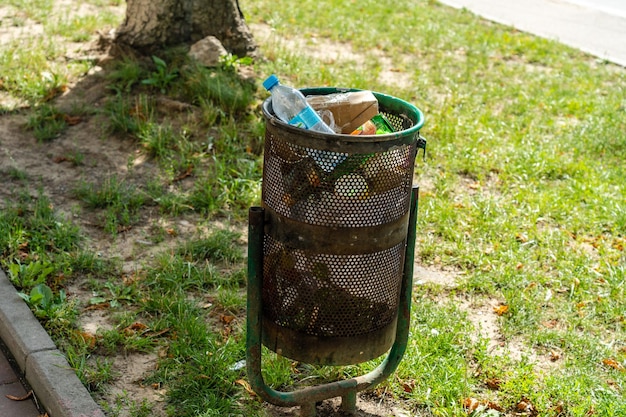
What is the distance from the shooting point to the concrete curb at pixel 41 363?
3.54 m

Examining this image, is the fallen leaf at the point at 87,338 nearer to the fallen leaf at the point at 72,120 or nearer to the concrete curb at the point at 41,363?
the concrete curb at the point at 41,363

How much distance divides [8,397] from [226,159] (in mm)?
2528

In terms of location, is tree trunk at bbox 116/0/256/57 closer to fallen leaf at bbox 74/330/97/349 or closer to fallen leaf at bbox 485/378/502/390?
fallen leaf at bbox 74/330/97/349

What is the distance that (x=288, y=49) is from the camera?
796 centimetres

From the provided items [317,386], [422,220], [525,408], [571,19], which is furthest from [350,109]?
[571,19]

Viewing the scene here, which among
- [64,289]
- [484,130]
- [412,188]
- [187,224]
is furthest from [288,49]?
[412,188]

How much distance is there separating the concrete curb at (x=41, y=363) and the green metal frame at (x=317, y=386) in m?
0.72

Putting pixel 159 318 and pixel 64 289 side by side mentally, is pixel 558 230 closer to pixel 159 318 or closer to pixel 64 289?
pixel 159 318

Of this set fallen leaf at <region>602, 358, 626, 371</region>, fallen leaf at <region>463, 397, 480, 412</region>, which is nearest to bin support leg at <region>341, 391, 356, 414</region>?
fallen leaf at <region>463, 397, 480, 412</region>

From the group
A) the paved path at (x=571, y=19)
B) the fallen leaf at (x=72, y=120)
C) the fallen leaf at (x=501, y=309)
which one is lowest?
the fallen leaf at (x=501, y=309)

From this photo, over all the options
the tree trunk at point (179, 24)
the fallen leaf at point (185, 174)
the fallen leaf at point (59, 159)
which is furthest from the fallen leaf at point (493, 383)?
the tree trunk at point (179, 24)

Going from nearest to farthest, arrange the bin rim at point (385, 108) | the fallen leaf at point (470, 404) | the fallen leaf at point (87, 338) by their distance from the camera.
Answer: the bin rim at point (385, 108)
the fallen leaf at point (470, 404)
the fallen leaf at point (87, 338)

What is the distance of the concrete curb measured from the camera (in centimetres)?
354

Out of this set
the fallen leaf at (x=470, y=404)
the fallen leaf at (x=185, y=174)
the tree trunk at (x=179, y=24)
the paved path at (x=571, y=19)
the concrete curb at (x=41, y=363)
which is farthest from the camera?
the paved path at (x=571, y=19)
